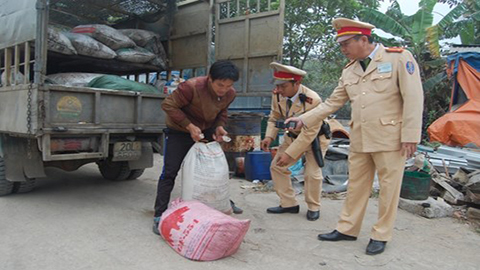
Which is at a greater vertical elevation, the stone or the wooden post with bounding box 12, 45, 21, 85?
the wooden post with bounding box 12, 45, 21, 85

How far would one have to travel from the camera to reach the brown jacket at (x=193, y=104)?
3.15 meters

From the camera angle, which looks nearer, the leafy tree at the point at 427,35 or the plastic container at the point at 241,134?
the plastic container at the point at 241,134

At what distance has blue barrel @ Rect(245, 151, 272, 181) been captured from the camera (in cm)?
582

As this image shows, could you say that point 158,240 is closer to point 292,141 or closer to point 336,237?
point 336,237

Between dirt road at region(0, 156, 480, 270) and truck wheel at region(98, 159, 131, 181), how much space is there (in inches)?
25.9

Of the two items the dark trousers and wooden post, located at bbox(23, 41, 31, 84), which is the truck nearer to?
wooden post, located at bbox(23, 41, 31, 84)

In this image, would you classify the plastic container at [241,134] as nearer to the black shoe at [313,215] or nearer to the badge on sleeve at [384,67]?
the black shoe at [313,215]

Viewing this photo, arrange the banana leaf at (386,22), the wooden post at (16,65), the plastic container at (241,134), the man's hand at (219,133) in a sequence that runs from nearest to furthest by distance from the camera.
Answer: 1. the man's hand at (219,133)
2. the wooden post at (16,65)
3. the plastic container at (241,134)
4. the banana leaf at (386,22)

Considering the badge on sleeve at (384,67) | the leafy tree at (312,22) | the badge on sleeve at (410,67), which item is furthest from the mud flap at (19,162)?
the leafy tree at (312,22)

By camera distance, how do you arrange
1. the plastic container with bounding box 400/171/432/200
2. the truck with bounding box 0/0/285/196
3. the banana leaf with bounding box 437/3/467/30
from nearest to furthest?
1. the truck with bounding box 0/0/285/196
2. the plastic container with bounding box 400/171/432/200
3. the banana leaf with bounding box 437/3/467/30

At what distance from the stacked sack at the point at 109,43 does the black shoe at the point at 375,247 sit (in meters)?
3.97

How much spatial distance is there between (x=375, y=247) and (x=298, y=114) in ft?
4.94

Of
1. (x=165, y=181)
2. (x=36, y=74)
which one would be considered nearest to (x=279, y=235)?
(x=165, y=181)

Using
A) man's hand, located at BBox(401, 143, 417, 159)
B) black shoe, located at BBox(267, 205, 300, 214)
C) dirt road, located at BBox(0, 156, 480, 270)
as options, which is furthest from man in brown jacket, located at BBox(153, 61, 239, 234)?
man's hand, located at BBox(401, 143, 417, 159)
